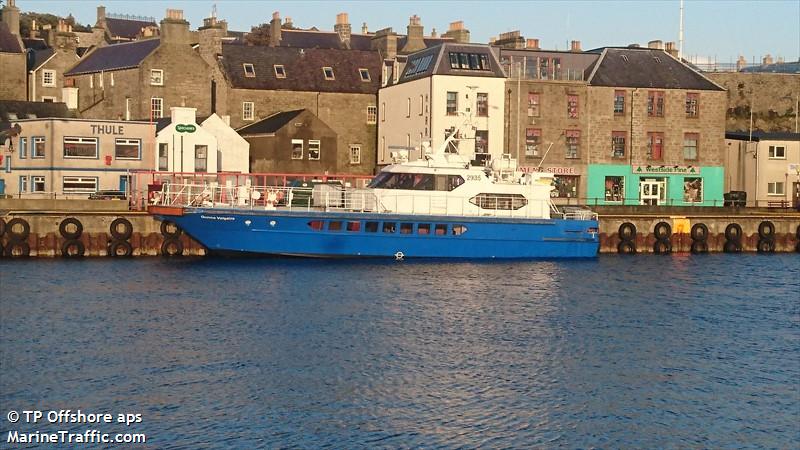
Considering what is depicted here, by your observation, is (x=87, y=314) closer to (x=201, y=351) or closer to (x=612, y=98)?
(x=201, y=351)

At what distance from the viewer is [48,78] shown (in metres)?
79.9

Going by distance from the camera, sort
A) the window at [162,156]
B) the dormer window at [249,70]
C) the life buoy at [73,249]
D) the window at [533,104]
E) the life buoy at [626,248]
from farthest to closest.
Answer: the dormer window at [249,70] < the window at [533,104] < the window at [162,156] < the life buoy at [626,248] < the life buoy at [73,249]

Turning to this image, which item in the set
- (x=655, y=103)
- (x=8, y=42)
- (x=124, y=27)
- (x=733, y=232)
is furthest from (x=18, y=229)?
(x=124, y=27)

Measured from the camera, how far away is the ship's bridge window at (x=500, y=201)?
167 ft

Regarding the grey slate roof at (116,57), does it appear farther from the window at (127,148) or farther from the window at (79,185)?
the window at (79,185)

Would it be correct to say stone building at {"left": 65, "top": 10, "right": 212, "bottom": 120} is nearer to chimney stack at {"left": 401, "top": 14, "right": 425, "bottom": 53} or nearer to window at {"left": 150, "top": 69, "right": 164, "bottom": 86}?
window at {"left": 150, "top": 69, "right": 164, "bottom": 86}

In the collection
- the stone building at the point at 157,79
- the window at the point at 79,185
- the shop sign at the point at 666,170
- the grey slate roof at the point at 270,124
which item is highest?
the stone building at the point at 157,79

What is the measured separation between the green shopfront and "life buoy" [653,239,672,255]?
31.1 feet

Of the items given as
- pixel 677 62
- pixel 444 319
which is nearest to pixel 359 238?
pixel 444 319

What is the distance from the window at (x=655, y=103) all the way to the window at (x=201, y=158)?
27.4 m

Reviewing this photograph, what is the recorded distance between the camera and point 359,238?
162 ft

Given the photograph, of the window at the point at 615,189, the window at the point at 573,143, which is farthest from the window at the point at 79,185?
the window at the point at 615,189

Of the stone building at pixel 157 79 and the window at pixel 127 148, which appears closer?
the window at pixel 127 148

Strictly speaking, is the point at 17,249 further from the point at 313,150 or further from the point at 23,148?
the point at 313,150
